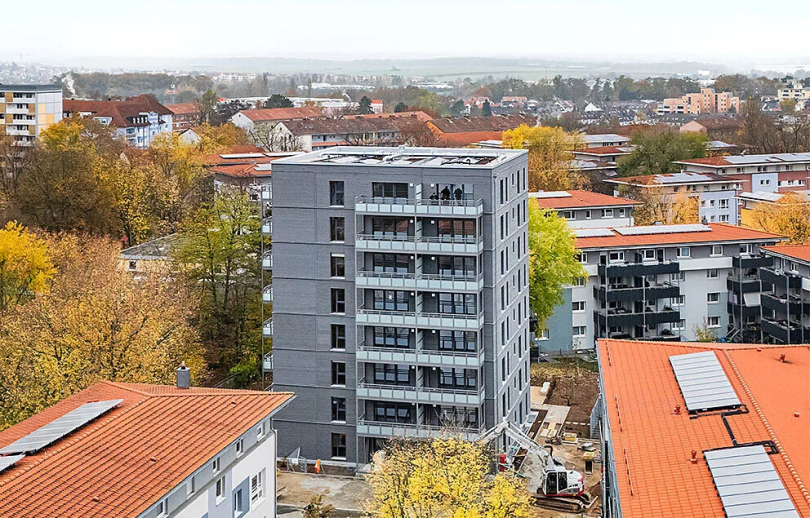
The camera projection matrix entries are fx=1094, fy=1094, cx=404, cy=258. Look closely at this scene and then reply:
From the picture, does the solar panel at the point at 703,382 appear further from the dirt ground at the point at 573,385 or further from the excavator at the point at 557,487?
the dirt ground at the point at 573,385

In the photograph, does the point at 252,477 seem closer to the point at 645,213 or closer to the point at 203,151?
the point at 645,213

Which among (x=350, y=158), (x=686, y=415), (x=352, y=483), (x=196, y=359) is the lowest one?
(x=352, y=483)

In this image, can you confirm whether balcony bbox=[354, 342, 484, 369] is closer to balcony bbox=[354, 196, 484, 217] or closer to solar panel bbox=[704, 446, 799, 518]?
balcony bbox=[354, 196, 484, 217]

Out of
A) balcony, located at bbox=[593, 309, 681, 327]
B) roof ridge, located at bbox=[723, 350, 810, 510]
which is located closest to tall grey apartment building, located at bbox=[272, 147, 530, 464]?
roof ridge, located at bbox=[723, 350, 810, 510]

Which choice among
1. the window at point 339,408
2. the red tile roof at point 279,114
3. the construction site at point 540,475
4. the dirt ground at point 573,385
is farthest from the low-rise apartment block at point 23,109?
the construction site at point 540,475

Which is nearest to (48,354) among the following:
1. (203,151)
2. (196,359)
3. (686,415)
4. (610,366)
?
(196,359)

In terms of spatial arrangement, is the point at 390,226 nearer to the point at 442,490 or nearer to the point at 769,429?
the point at 442,490

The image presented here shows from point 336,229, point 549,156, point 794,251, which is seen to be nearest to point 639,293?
point 794,251
